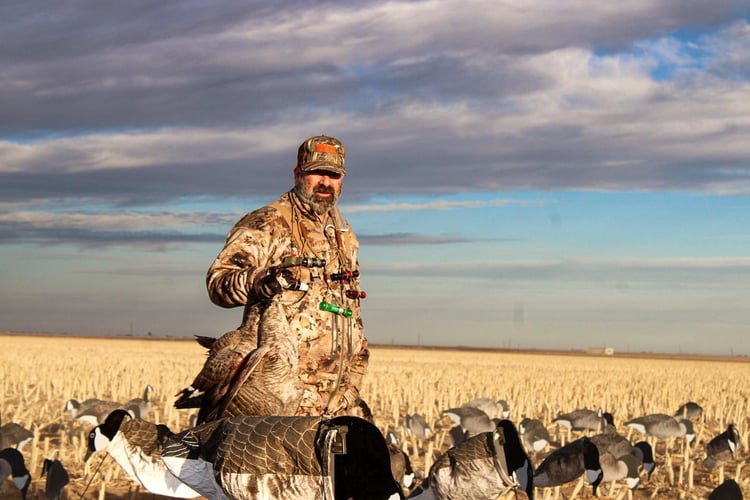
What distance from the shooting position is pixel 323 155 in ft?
17.9

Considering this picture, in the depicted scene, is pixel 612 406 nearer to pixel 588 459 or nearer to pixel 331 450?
pixel 588 459

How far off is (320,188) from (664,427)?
1157cm

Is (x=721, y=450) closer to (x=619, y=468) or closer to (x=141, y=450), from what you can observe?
(x=619, y=468)

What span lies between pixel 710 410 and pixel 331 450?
19.6m

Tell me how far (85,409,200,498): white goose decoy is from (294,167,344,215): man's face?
1597 millimetres

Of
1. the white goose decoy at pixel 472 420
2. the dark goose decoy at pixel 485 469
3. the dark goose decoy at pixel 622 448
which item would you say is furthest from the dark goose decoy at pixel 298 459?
the white goose decoy at pixel 472 420

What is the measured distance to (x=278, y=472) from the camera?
4094 mm

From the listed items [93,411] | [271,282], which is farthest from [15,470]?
[271,282]

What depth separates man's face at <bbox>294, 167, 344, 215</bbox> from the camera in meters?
5.51

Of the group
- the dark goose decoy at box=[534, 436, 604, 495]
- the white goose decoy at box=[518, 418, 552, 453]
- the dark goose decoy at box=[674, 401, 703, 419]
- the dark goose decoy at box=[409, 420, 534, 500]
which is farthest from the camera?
the dark goose decoy at box=[674, 401, 703, 419]

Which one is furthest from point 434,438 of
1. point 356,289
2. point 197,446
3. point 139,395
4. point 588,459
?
point 197,446

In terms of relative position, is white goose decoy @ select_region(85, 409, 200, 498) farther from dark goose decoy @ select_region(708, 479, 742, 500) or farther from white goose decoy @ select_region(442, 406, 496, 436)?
white goose decoy @ select_region(442, 406, 496, 436)

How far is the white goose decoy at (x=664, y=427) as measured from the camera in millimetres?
15188

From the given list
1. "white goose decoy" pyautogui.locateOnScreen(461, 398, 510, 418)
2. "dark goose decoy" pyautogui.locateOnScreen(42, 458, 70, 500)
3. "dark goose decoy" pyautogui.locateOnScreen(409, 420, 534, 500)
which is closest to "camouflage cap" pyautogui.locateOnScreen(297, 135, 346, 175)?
"dark goose decoy" pyautogui.locateOnScreen(409, 420, 534, 500)
